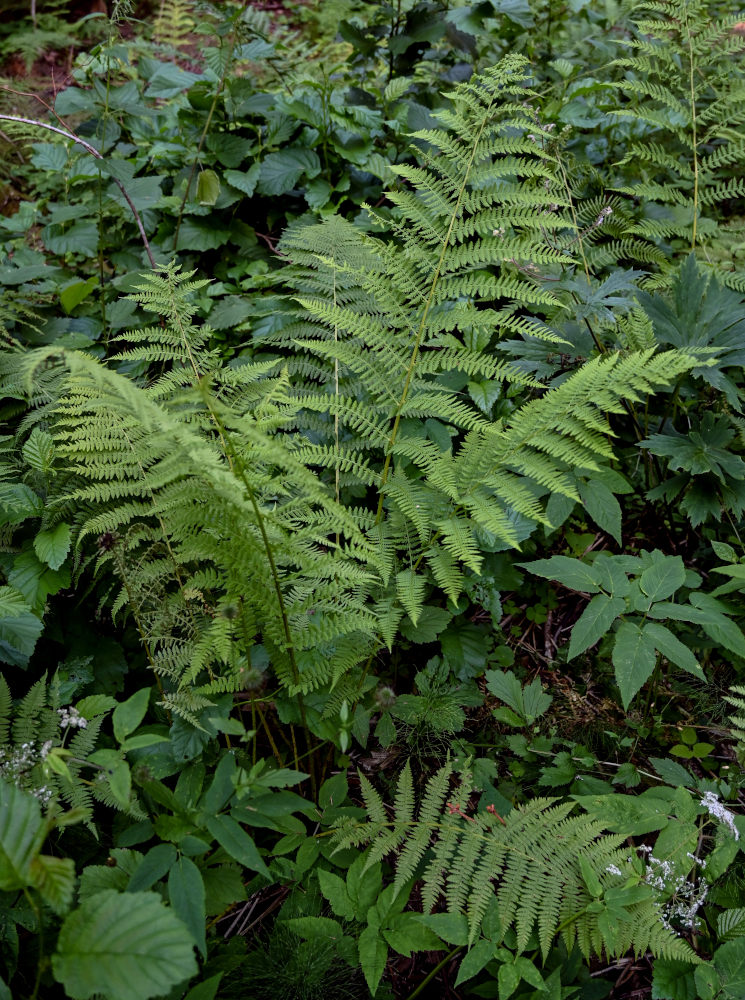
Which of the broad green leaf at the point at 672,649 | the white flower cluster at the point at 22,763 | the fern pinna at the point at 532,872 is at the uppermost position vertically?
the broad green leaf at the point at 672,649

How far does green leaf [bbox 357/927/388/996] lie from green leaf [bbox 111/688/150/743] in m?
0.71

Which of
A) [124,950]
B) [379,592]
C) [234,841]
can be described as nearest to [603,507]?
[379,592]

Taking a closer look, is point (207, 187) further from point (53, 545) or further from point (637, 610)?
point (637, 610)

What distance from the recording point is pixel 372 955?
153cm

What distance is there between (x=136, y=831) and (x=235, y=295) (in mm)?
2240

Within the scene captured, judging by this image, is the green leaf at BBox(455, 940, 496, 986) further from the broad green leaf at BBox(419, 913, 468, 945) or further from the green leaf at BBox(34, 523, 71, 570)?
the green leaf at BBox(34, 523, 71, 570)

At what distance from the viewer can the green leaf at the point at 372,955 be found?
4.85 ft

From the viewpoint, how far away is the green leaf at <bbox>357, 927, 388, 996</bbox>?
148cm

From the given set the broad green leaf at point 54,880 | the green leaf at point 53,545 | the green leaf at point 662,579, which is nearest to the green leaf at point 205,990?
the broad green leaf at point 54,880

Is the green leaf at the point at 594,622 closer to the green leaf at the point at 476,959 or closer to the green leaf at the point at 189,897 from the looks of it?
the green leaf at the point at 476,959

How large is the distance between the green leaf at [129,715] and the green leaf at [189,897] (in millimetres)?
282

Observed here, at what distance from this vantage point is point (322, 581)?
2.05 m

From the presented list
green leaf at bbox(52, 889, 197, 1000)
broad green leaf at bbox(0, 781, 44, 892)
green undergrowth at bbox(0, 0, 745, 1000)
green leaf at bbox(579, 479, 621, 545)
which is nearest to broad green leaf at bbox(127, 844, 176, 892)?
green undergrowth at bbox(0, 0, 745, 1000)

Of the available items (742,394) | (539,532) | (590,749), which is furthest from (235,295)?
(590,749)
